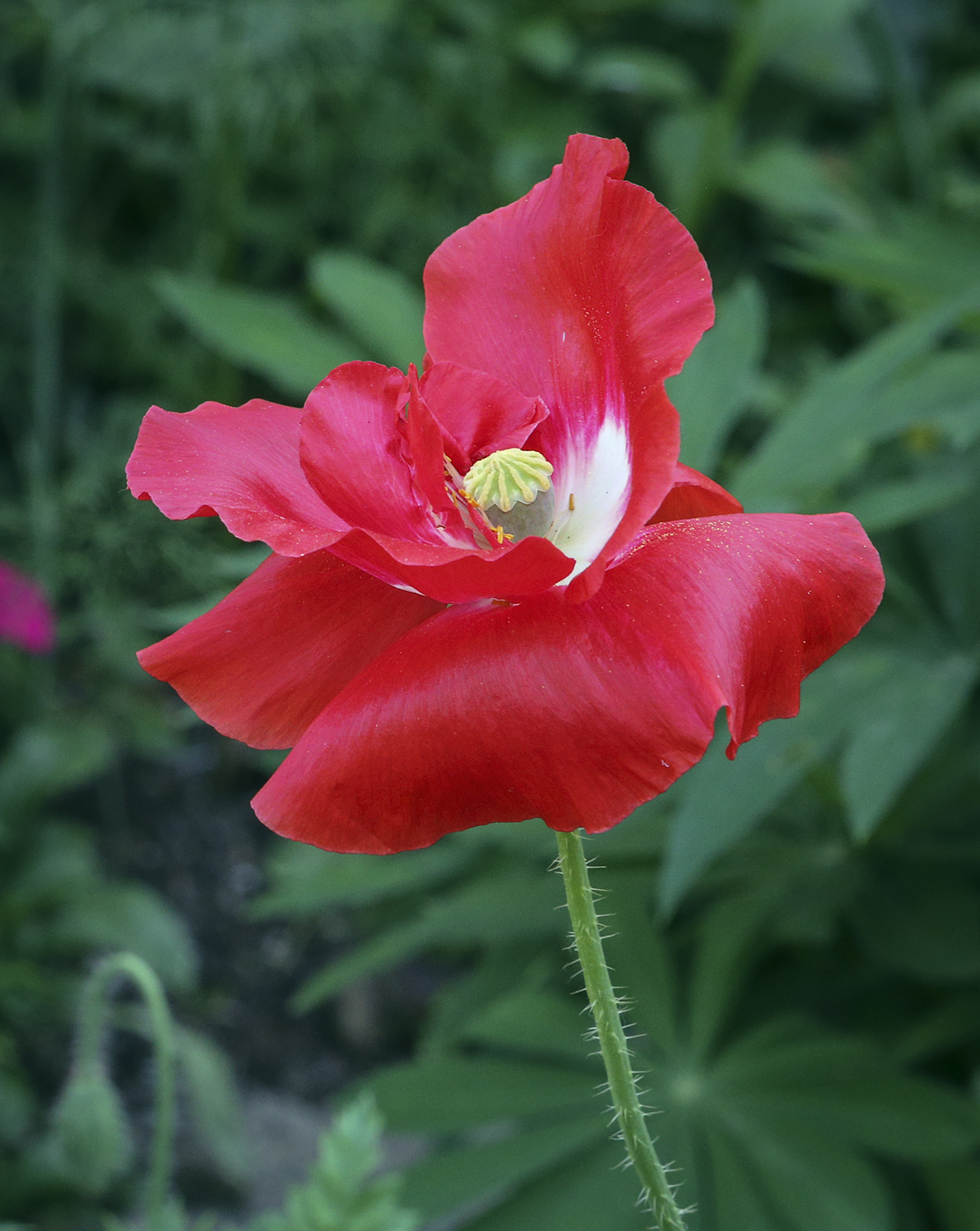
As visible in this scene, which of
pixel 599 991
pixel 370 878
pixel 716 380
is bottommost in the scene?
pixel 370 878

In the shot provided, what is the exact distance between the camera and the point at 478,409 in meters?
0.53

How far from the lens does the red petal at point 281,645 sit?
1.56 ft

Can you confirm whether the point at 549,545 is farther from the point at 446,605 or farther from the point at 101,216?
the point at 101,216

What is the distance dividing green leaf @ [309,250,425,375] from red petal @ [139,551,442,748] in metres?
0.80

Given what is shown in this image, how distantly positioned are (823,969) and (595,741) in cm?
94

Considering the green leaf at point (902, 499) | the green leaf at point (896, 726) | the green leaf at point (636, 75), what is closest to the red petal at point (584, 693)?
the green leaf at point (896, 726)

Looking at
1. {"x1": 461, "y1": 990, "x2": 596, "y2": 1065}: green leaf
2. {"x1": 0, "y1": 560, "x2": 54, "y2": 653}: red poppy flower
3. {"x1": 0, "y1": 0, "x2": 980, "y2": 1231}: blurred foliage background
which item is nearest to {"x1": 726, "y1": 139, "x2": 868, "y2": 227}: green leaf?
{"x1": 0, "y1": 0, "x2": 980, "y2": 1231}: blurred foliage background

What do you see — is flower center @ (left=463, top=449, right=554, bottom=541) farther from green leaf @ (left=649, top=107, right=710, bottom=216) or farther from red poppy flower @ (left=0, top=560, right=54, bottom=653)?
green leaf @ (left=649, top=107, right=710, bottom=216)

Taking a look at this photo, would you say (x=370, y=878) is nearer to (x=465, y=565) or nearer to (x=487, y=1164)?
(x=487, y=1164)

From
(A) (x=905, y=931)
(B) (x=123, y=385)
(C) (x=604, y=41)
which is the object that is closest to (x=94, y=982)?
(A) (x=905, y=931)

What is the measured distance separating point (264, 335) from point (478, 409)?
95cm

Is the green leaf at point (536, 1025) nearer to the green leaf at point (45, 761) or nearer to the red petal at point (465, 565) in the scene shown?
the red petal at point (465, 565)

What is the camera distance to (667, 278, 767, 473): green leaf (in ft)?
3.41

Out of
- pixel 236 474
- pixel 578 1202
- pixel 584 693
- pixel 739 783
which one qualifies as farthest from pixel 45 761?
pixel 584 693
